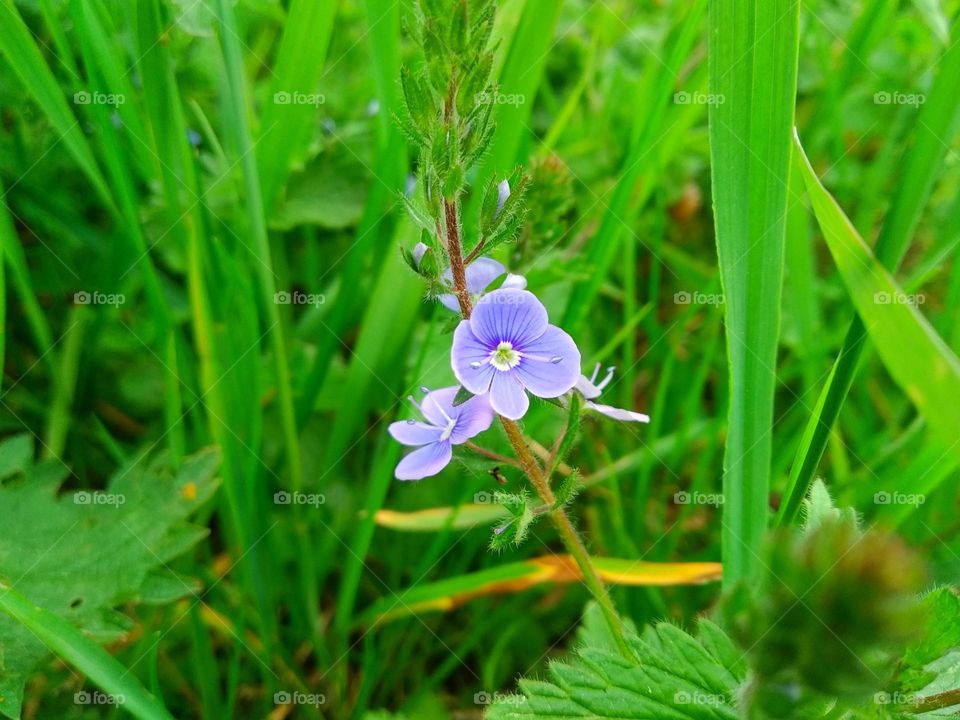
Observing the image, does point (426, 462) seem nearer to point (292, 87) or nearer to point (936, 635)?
point (936, 635)

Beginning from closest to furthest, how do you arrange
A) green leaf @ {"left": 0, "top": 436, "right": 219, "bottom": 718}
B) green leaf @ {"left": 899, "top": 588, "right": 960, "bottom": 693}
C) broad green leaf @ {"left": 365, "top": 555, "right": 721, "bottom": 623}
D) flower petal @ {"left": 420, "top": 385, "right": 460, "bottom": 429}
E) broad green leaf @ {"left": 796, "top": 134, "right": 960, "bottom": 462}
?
broad green leaf @ {"left": 796, "top": 134, "right": 960, "bottom": 462} → green leaf @ {"left": 899, "top": 588, "right": 960, "bottom": 693} → flower petal @ {"left": 420, "top": 385, "right": 460, "bottom": 429} → green leaf @ {"left": 0, "top": 436, "right": 219, "bottom": 718} → broad green leaf @ {"left": 365, "top": 555, "right": 721, "bottom": 623}

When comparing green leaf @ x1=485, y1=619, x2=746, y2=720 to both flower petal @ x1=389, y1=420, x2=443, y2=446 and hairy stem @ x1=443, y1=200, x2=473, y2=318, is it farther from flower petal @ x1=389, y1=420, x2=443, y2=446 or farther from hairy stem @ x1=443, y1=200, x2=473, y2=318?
hairy stem @ x1=443, y1=200, x2=473, y2=318

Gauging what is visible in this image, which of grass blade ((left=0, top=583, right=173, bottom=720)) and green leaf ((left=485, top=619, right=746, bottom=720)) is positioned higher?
grass blade ((left=0, top=583, right=173, bottom=720))

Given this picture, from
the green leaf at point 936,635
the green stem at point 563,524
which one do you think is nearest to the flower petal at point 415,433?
the green stem at point 563,524

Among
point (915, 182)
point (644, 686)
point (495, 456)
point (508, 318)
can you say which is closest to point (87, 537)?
point (495, 456)

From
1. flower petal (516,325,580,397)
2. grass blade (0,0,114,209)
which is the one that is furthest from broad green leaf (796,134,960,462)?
grass blade (0,0,114,209)

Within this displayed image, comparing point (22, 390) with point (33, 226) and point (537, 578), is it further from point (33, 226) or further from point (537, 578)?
point (537, 578)

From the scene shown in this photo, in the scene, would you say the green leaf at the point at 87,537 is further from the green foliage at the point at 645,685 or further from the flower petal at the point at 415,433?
the green foliage at the point at 645,685
